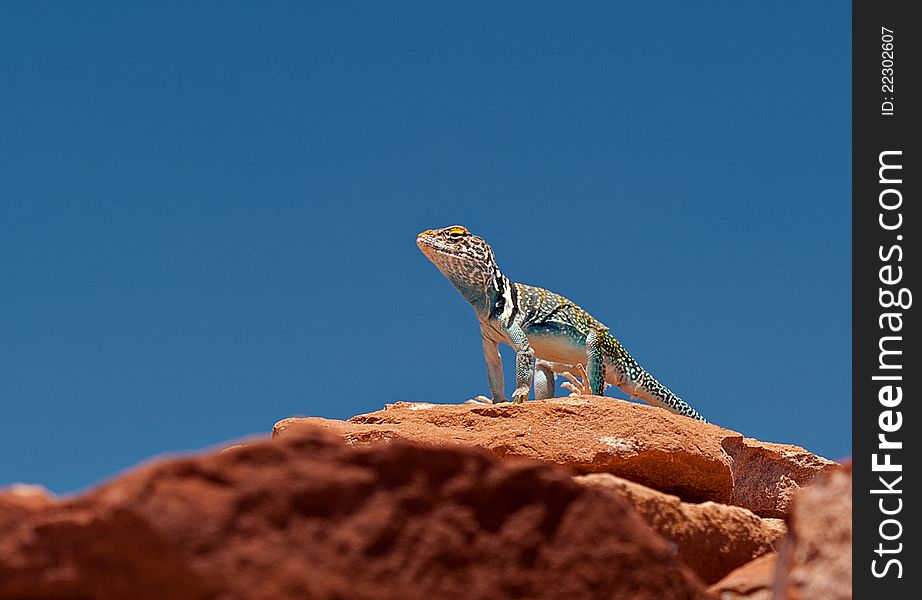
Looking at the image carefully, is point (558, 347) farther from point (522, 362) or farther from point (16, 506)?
point (16, 506)

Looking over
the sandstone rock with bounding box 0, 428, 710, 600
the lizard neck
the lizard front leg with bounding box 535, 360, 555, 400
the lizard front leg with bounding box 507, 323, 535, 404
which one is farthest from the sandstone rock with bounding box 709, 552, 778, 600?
the lizard neck

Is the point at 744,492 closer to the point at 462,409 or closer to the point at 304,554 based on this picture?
the point at 462,409

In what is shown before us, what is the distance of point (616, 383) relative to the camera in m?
13.7

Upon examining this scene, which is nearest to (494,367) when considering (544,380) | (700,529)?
(544,380)

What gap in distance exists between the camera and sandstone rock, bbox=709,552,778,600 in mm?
3527

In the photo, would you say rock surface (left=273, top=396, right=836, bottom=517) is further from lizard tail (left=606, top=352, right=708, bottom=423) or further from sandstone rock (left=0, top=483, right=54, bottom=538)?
sandstone rock (left=0, top=483, right=54, bottom=538)

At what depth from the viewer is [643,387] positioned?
13914 millimetres

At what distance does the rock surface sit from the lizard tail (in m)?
3.84

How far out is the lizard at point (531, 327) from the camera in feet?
42.8

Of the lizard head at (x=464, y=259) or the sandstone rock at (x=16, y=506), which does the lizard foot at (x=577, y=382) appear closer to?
the lizard head at (x=464, y=259)

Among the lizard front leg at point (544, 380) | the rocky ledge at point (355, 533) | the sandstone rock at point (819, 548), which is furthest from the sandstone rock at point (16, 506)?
the lizard front leg at point (544, 380)
